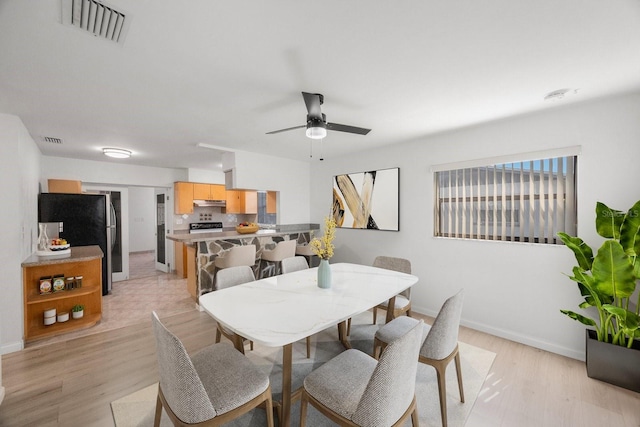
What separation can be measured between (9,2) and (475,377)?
384 centimetres

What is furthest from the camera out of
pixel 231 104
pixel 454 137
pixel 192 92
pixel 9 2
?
pixel 454 137

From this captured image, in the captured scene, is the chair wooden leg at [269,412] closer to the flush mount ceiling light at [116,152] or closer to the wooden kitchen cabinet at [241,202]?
the flush mount ceiling light at [116,152]

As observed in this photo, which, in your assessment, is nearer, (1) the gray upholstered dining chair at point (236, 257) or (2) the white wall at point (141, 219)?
(1) the gray upholstered dining chair at point (236, 257)

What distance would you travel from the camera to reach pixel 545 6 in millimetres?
1281

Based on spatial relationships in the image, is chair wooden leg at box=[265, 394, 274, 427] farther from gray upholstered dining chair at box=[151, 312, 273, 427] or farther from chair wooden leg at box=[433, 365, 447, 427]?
chair wooden leg at box=[433, 365, 447, 427]

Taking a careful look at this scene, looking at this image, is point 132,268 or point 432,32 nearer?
point 432,32

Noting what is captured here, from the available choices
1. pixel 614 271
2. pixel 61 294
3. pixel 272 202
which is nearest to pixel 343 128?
pixel 614 271

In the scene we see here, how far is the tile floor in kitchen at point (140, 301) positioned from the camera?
326cm

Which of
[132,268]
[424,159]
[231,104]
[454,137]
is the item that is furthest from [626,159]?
[132,268]

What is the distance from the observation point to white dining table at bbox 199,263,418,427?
146 cm

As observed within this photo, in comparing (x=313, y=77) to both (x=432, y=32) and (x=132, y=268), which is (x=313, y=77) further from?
(x=132, y=268)

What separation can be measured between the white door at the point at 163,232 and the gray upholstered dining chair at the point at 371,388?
221 inches

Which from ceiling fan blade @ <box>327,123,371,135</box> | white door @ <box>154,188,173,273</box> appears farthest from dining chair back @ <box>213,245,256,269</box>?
white door @ <box>154,188,173,273</box>

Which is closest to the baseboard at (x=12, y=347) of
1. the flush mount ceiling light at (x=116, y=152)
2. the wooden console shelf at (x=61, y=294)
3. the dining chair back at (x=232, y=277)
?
the wooden console shelf at (x=61, y=294)
